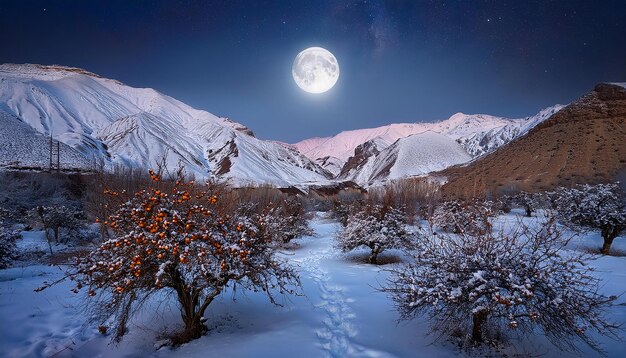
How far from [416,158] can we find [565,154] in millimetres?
70955

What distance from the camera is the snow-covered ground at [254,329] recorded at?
19.1 ft

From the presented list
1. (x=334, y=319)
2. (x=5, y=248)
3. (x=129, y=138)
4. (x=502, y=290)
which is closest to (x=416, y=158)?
(x=334, y=319)

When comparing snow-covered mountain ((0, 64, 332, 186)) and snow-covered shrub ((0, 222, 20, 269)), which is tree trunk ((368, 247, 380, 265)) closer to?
snow-covered shrub ((0, 222, 20, 269))

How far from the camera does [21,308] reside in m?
7.68

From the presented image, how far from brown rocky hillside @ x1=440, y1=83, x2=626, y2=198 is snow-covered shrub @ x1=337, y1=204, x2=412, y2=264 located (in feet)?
104

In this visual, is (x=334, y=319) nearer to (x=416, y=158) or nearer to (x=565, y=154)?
(x=565, y=154)

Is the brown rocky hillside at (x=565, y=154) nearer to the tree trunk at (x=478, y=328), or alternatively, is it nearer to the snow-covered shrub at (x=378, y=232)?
the snow-covered shrub at (x=378, y=232)

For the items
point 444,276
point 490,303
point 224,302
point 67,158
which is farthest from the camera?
point 67,158

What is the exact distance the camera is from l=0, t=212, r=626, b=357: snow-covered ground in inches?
229

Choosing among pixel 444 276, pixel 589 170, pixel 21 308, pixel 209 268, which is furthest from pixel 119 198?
pixel 589 170

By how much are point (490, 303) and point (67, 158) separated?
89614mm

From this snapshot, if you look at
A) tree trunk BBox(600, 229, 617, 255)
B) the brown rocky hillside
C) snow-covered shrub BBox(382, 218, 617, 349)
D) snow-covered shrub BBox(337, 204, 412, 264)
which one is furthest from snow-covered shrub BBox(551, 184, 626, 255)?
the brown rocky hillside

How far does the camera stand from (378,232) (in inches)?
552

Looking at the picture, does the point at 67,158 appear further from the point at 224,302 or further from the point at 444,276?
the point at 444,276
